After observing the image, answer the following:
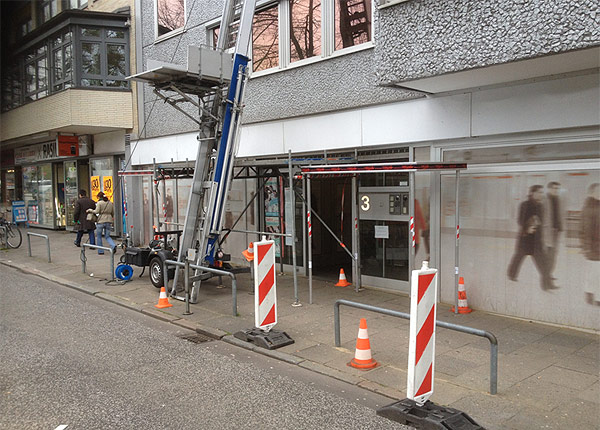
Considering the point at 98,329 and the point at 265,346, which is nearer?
the point at 265,346

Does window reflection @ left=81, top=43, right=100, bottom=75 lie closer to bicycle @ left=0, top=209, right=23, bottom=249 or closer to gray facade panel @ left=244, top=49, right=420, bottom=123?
bicycle @ left=0, top=209, right=23, bottom=249

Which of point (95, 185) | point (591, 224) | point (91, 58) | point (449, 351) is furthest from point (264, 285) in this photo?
point (95, 185)

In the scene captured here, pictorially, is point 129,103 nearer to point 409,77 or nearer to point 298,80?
point 298,80

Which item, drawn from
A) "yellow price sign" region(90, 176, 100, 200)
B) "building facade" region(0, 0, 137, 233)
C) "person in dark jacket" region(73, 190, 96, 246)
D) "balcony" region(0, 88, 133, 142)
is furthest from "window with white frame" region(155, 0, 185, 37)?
"yellow price sign" region(90, 176, 100, 200)

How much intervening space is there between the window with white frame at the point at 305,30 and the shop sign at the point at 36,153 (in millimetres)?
10802

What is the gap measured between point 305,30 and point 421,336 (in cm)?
800

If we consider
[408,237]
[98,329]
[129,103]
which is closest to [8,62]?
[129,103]

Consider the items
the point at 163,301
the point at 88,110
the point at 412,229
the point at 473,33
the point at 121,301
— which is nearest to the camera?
the point at 473,33

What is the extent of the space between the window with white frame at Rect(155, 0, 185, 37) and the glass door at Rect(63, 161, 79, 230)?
7398 millimetres

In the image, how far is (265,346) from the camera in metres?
6.41

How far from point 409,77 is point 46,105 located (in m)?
14.1

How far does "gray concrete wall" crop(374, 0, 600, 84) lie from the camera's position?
5594 millimetres

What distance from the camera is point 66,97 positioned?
15.9m

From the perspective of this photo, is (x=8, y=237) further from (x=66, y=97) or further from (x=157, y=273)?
(x=157, y=273)
